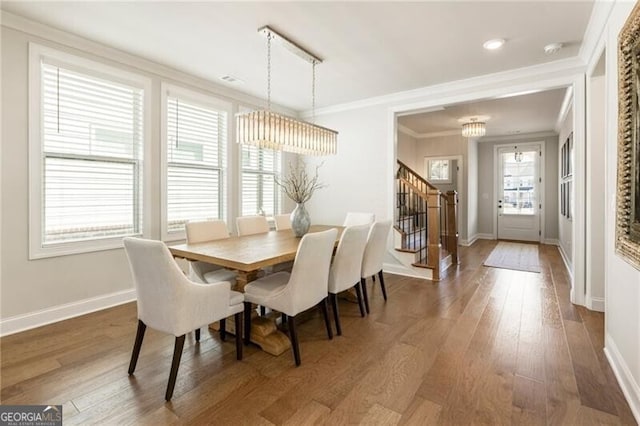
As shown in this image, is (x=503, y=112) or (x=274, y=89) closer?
(x=274, y=89)

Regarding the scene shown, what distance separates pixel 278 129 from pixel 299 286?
151 cm

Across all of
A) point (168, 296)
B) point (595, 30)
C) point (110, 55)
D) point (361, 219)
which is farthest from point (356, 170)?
point (168, 296)

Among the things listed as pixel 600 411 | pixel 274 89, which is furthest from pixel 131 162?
pixel 600 411

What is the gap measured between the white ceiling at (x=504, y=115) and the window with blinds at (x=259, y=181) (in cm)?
279

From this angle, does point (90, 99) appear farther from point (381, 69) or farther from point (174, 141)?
point (381, 69)

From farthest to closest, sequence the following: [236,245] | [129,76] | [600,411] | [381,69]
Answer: [381,69] < [129,76] < [236,245] < [600,411]

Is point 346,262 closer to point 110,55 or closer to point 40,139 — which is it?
point 40,139

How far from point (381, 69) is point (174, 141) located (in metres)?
2.63

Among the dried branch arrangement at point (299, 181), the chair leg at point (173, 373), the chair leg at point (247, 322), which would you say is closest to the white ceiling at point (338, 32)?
the dried branch arrangement at point (299, 181)

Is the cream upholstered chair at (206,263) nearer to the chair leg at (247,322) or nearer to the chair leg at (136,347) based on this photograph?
the chair leg at (247,322)

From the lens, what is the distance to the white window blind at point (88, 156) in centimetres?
282

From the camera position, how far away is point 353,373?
201 cm

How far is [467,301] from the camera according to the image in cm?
334

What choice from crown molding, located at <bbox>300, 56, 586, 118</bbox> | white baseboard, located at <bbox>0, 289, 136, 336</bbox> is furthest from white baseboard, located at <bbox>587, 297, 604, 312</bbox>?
white baseboard, located at <bbox>0, 289, 136, 336</bbox>
